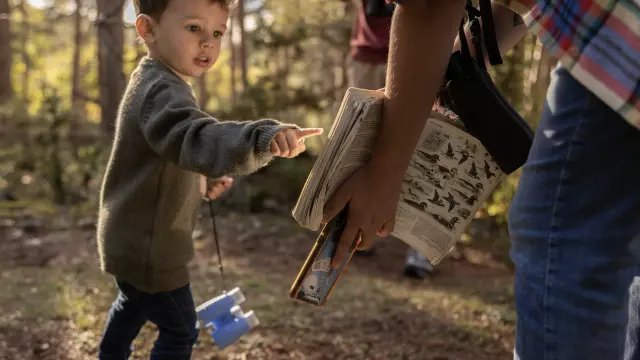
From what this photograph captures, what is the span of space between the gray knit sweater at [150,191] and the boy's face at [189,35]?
0.16 ft

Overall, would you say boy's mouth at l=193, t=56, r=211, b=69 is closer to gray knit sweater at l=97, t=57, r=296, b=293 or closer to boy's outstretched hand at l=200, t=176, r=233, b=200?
gray knit sweater at l=97, t=57, r=296, b=293

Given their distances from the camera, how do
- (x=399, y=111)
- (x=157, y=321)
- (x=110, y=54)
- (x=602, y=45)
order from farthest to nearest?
(x=110, y=54)
(x=157, y=321)
(x=399, y=111)
(x=602, y=45)

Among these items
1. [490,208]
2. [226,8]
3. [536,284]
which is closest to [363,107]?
[536,284]

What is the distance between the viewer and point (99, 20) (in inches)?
203

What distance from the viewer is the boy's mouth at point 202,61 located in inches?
77.1

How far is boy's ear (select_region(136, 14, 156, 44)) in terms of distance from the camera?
1.94 m

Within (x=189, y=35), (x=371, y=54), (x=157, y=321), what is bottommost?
(x=157, y=321)

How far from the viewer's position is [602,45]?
1.16 m

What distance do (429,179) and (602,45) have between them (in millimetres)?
578

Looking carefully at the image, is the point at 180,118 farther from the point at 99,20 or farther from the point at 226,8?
the point at 99,20

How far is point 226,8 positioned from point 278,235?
3.06 m

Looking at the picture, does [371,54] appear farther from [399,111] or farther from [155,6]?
[399,111]

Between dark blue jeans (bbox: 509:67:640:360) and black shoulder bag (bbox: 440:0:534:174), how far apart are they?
253 mm

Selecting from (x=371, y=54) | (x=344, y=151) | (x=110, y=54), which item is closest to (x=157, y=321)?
(x=344, y=151)
